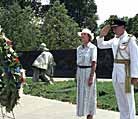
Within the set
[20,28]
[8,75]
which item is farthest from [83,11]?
[8,75]

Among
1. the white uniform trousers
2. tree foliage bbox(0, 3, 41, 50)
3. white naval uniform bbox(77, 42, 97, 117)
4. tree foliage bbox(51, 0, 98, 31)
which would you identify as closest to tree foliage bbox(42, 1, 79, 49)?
tree foliage bbox(0, 3, 41, 50)

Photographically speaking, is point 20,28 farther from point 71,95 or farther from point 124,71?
point 124,71

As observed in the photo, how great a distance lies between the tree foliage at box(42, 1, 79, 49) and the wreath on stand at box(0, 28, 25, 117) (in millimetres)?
34576

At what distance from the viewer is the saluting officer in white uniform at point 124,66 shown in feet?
24.8

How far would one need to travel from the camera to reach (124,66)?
764 cm

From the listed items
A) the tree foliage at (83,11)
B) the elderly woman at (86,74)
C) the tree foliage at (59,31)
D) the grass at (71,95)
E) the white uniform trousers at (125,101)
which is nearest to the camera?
the white uniform trousers at (125,101)

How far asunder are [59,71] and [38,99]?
12.2m

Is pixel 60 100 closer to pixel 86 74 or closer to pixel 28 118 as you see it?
pixel 28 118

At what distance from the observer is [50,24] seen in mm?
42562

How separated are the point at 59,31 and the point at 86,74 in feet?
107

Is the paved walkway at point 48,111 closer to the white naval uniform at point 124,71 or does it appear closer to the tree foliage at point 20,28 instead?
the white naval uniform at point 124,71

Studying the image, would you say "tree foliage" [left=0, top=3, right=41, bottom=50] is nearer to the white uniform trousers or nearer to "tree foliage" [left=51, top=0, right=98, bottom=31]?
"tree foliage" [left=51, top=0, right=98, bottom=31]

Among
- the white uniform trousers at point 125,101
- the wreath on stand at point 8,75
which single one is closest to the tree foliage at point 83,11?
the white uniform trousers at point 125,101

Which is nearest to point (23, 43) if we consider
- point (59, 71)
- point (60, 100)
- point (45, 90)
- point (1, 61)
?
point (59, 71)
